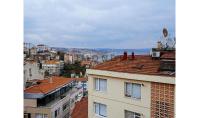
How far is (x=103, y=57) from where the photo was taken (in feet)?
4.59

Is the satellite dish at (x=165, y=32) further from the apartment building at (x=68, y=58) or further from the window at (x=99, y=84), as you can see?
the window at (x=99, y=84)

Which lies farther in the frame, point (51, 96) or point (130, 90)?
point (130, 90)

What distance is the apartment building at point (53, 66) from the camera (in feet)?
4.16

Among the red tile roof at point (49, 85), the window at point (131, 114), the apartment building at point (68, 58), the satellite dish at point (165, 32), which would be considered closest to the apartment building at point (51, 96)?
the red tile roof at point (49, 85)

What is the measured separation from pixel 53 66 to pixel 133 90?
2033 mm

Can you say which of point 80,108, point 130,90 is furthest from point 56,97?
point 130,90

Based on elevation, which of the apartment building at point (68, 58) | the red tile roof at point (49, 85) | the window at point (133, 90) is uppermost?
the apartment building at point (68, 58)

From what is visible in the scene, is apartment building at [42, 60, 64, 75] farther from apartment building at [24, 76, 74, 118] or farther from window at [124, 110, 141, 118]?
window at [124, 110, 141, 118]

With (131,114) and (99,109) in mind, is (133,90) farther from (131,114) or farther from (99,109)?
(99,109)

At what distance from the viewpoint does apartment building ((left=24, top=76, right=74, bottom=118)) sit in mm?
1288

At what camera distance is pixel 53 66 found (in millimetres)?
1290

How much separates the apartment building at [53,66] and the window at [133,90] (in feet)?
5.82
